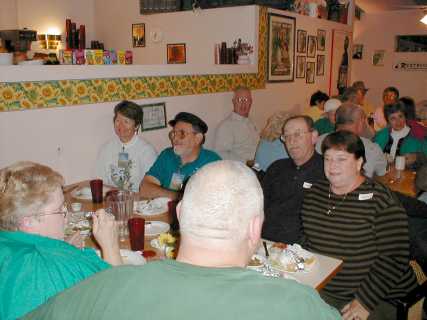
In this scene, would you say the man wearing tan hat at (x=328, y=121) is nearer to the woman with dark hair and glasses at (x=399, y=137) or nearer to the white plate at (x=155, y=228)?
the woman with dark hair and glasses at (x=399, y=137)

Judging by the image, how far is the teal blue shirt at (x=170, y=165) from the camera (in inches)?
125

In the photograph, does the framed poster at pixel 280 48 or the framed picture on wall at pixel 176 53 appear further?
the framed picture on wall at pixel 176 53

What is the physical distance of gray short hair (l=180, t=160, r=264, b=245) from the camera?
3.28 feet

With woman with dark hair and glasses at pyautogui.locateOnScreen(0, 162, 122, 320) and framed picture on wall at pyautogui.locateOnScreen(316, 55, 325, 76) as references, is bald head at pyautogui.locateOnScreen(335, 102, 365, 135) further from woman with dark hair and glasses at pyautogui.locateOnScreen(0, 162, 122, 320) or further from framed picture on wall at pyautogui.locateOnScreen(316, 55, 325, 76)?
framed picture on wall at pyautogui.locateOnScreen(316, 55, 325, 76)

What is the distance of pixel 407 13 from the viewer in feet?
30.3

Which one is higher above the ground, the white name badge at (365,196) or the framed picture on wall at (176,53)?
the framed picture on wall at (176,53)

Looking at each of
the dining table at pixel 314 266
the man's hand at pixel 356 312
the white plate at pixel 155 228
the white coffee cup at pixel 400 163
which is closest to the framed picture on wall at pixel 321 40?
the white coffee cup at pixel 400 163

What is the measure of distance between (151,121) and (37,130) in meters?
1.14

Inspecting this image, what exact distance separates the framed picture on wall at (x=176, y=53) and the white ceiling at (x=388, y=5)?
5.16 meters

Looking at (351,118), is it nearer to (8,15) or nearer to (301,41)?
(301,41)

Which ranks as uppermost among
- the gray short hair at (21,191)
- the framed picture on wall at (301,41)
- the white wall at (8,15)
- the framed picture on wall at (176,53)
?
the white wall at (8,15)

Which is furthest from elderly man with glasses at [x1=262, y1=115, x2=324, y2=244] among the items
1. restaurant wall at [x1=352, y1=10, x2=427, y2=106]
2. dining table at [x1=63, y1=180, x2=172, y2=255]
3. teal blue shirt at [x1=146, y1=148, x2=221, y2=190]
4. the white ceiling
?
restaurant wall at [x1=352, y1=10, x2=427, y2=106]

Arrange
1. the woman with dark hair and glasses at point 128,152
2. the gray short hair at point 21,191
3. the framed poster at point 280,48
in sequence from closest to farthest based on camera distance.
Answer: the gray short hair at point 21,191, the woman with dark hair and glasses at point 128,152, the framed poster at point 280,48

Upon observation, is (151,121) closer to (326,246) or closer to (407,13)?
(326,246)
